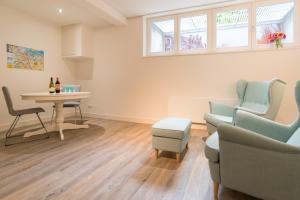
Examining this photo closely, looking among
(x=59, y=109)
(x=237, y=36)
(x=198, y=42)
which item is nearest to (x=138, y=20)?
(x=198, y=42)

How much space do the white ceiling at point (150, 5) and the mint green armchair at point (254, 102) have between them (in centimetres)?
184

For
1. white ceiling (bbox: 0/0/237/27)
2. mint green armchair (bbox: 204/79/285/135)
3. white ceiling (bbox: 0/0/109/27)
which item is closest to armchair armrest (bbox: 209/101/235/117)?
mint green armchair (bbox: 204/79/285/135)

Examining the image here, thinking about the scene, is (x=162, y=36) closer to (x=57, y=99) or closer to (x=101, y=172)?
(x=57, y=99)

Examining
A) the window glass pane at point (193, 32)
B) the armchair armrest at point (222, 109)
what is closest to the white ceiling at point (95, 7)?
the window glass pane at point (193, 32)

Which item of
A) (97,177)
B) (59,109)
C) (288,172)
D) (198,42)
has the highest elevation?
(198,42)

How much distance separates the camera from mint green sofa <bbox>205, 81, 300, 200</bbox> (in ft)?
3.47

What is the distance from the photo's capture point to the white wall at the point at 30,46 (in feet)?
11.3

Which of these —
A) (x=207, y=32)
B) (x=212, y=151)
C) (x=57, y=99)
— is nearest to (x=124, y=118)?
(x=57, y=99)

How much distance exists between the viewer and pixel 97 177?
1773mm

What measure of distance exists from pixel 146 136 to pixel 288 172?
2.29 m

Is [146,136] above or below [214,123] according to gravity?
below

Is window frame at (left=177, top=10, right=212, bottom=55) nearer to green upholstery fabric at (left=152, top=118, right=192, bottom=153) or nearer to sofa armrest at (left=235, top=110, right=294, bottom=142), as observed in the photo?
green upholstery fabric at (left=152, top=118, right=192, bottom=153)

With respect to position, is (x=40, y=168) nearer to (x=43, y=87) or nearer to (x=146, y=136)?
(x=146, y=136)

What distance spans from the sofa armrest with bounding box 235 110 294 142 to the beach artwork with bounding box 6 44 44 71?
4204 mm
